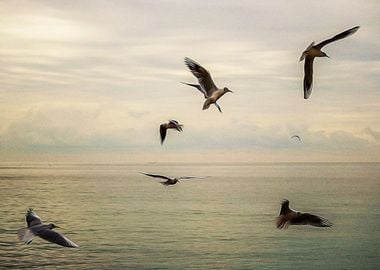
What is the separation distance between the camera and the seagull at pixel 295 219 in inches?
87.9

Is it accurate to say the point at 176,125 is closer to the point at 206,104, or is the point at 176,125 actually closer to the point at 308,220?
the point at 206,104

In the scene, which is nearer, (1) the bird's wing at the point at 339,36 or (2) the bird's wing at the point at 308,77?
(1) the bird's wing at the point at 339,36


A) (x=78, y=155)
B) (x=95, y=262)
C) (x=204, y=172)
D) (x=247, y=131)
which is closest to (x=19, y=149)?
(x=78, y=155)

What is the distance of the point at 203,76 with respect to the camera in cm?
219

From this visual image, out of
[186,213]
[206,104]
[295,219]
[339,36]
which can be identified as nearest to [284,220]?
[295,219]

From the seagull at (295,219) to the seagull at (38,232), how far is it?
0.69 metres

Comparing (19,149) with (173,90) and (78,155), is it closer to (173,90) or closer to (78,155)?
(78,155)

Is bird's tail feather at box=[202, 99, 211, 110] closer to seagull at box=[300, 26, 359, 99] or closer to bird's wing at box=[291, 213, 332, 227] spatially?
seagull at box=[300, 26, 359, 99]

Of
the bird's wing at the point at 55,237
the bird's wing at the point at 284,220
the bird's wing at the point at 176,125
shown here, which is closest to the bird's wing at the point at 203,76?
the bird's wing at the point at 176,125

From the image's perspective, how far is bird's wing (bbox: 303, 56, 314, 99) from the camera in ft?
7.36

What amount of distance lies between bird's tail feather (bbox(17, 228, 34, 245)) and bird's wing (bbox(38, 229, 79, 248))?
4 cm

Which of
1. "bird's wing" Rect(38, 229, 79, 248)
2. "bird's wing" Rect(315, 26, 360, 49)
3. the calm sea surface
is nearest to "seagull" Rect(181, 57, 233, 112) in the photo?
the calm sea surface

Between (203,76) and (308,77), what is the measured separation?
0.36 meters

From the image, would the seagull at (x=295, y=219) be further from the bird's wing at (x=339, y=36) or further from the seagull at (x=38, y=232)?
the seagull at (x=38, y=232)
